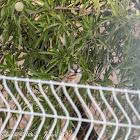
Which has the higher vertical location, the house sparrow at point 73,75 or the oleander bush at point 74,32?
the oleander bush at point 74,32

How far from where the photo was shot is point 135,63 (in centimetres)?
196

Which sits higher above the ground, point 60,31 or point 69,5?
point 69,5

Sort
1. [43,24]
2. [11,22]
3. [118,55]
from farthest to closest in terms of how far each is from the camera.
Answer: [118,55], [11,22], [43,24]

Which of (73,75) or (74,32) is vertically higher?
(74,32)

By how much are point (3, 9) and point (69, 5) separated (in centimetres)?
41

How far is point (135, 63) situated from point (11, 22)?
33.6 inches

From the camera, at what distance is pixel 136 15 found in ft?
6.31

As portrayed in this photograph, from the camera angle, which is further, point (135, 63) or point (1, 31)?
point (1, 31)

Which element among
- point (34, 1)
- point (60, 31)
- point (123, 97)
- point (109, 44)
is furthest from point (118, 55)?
point (34, 1)

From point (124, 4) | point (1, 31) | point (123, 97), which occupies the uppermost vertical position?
point (124, 4)

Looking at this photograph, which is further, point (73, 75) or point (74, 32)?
point (74, 32)

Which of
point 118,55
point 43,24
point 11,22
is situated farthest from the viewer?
point 118,55

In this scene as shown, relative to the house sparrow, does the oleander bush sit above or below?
above

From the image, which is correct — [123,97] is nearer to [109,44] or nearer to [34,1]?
[109,44]
